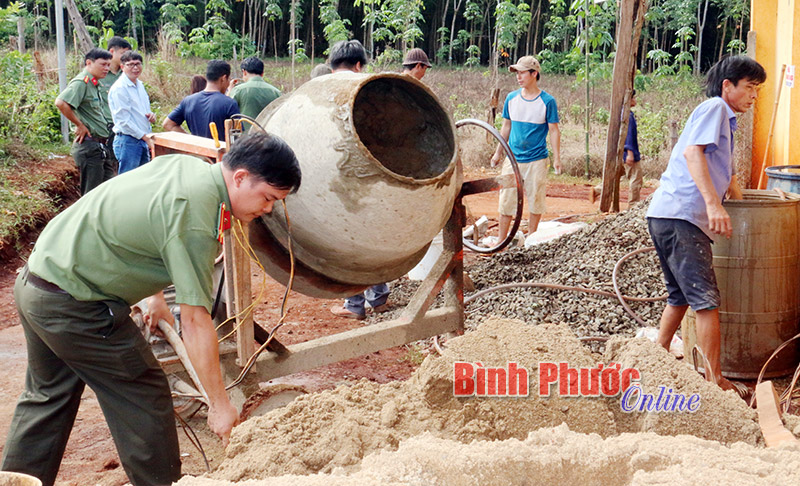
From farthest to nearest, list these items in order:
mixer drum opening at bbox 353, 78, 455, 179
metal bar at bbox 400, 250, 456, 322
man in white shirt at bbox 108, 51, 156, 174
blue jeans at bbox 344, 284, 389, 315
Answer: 1. man in white shirt at bbox 108, 51, 156, 174
2. blue jeans at bbox 344, 284, 389, 315
3. metal bar at bbox 400, 250, 456, 322
4. mixer drum opening at bbox 353, 78, 455, 179

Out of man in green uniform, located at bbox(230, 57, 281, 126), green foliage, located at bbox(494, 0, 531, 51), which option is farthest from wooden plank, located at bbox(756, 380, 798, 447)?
green foliage, located at bbox(494, 0, 531, 51)

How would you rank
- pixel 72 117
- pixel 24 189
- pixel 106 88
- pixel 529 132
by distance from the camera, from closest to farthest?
pixel 529 132 < pixel 72 117 < pixel 106 88 < pixel 24 189

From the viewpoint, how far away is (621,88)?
24.3 feet

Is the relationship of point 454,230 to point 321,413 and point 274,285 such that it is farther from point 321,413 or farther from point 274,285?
point 274,285

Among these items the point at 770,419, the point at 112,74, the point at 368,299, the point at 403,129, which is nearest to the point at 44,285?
the point at 403,129

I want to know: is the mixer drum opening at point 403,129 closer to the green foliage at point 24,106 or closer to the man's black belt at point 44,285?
the man's black belt at point 44,285

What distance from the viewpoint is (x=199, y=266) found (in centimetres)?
220

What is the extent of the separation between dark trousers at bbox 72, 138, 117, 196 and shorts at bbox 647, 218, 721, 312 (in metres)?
5.33

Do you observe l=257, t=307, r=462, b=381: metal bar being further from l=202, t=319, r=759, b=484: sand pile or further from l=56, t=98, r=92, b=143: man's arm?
l=56, t=98, r=92, b=143: man's arm

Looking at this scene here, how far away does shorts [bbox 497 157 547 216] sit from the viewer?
253 inches

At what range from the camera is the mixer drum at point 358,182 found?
3072 millimetres

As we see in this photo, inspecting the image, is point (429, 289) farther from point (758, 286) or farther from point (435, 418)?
point (758, 286)

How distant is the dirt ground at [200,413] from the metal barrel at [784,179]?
8.05 ft

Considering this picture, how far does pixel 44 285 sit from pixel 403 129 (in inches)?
75.3
